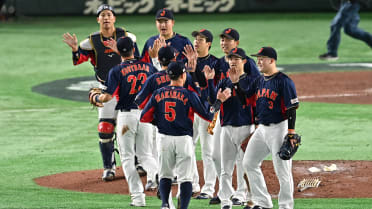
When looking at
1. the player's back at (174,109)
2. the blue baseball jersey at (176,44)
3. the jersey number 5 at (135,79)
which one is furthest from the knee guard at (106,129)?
Answer: the player's back at (174,109)

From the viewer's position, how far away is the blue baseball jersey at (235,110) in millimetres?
8906

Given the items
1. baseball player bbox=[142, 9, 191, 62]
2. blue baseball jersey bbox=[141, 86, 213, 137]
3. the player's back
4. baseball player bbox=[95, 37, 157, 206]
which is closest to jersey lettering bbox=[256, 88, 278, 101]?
blue baseball jersey bbox=[141, 86, 213, 137]

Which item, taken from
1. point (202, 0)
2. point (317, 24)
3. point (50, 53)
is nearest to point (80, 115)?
point (50, 53)

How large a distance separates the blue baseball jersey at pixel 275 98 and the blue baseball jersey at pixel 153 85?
0.76m

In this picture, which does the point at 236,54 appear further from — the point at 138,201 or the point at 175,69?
the point at 138,201

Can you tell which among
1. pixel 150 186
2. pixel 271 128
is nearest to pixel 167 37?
pixel 150 186

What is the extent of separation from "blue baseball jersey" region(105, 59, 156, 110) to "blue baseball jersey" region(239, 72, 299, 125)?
5.21 ft

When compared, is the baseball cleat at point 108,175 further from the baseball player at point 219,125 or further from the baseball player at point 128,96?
the baseball player at point 219,125

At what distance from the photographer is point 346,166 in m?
11.5

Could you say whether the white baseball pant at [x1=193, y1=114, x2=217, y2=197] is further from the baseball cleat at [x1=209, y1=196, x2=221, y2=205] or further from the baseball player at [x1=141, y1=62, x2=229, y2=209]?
the baseball player at [x1=141, y1=62, x2=229, y2=209]

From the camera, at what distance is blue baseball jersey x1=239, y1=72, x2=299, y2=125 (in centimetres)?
834

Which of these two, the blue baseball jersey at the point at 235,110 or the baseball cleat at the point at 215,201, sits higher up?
the blue baseball jersey at the point at 235,110

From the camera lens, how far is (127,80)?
9477 mm

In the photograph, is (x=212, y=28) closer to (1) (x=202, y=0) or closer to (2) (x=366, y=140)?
(1) (x=202, y=0)
